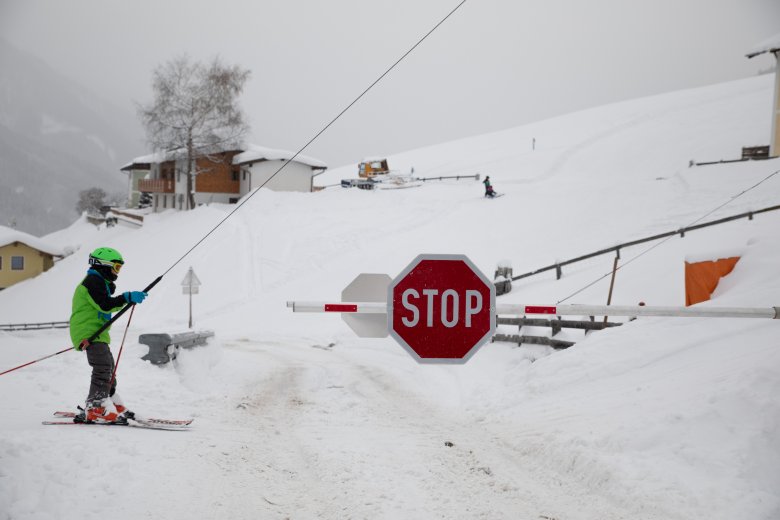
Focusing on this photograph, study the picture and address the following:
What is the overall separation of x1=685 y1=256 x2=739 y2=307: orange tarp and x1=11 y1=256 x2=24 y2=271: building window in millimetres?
48500

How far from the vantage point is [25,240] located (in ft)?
134

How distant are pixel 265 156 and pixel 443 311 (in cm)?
4567

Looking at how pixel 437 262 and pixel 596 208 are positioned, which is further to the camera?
pixel 596 208

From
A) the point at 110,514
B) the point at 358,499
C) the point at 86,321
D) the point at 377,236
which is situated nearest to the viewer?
the point at 110,514

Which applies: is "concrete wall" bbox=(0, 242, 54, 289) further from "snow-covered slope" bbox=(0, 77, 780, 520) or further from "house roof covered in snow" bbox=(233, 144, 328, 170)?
"snow-covered slope" bbox=(0, 77, 780, 520)

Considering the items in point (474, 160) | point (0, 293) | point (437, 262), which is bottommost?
point (0, 293)

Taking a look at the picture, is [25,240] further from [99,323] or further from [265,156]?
[99,323]

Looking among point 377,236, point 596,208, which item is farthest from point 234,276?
point 596,208

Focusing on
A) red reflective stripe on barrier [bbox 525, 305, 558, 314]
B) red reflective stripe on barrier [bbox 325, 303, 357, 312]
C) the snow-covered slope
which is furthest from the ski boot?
red reflective stripe on barrier [bbox 525, 305, 558, 314]

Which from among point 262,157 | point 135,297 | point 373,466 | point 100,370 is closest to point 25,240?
point 262,157

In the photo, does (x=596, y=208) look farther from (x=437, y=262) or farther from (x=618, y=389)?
(x=437, y=262)

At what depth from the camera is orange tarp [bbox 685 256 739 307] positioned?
30.5 feet

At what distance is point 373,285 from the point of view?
3.55 m

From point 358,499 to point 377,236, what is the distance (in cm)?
Answer: 2551
